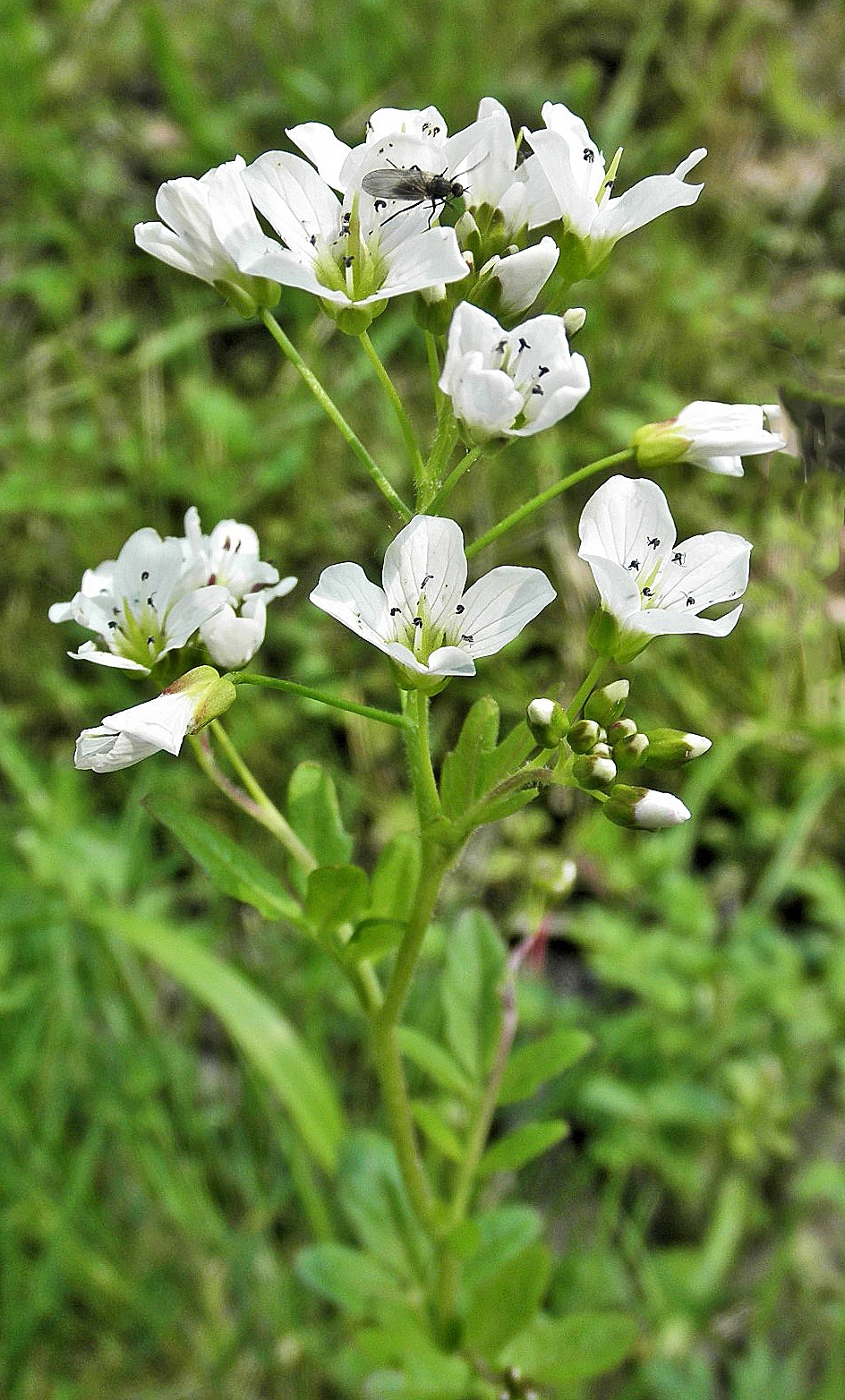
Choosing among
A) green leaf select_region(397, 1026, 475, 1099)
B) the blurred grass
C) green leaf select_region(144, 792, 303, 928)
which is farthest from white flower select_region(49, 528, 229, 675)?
the blurred grass

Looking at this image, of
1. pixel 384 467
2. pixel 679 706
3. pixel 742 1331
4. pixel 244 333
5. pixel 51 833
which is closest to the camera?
pixel 742 1331

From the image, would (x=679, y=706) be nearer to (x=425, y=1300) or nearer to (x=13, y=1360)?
(x=425, y=1300)

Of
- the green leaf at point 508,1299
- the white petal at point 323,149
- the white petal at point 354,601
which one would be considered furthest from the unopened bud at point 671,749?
the green leaf at point 508,1299

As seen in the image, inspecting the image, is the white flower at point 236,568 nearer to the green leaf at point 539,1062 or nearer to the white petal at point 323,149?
the white petal at point 323,149

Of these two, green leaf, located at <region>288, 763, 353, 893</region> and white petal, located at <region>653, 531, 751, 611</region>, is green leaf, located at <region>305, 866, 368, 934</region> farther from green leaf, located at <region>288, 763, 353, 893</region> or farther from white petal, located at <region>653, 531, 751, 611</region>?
white petal, located at <region>653, 531, 751, 611</region>

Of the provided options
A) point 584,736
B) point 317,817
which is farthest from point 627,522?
point 317,817

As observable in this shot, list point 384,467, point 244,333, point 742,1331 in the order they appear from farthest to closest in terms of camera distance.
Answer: point 244,333, point 384,467, point 742,1331

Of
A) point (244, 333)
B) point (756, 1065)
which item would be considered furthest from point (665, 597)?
point (244, 333)
